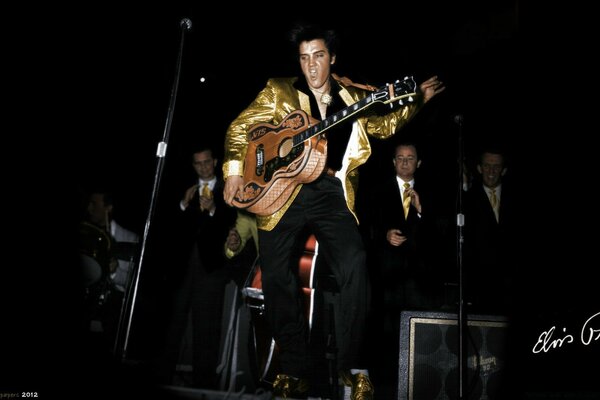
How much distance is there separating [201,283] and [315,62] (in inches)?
65.2

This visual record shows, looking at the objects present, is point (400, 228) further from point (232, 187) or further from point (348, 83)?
point (232, 187)

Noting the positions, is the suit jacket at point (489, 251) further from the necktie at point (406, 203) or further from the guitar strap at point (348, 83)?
the guitar strap at point (348, 83)

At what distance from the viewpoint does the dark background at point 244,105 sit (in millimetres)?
3836

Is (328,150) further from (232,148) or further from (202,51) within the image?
(202,51)

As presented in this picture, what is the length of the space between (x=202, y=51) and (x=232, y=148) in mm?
1172

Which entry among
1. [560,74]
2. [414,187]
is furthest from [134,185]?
[560,74]

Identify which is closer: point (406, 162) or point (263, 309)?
point (263, 309)

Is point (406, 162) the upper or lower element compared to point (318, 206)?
upper

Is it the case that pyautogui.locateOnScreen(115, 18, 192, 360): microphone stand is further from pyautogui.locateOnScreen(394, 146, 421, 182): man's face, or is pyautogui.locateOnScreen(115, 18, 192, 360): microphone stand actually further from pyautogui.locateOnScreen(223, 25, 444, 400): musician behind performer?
pyautogui.locateOnScreen(394, 146, 421, 182): man's face

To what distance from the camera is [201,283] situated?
3.89 m

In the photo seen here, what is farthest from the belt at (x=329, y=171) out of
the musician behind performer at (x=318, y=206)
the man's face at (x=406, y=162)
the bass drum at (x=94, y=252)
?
the bass drum at (x=94, y=252)

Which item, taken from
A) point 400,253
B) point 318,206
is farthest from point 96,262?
point 400,253

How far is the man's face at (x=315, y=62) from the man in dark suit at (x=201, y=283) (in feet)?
3.32

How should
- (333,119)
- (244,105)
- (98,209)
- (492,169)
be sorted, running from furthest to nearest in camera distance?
(98,209), (244,105), (492,169), (333,119)
